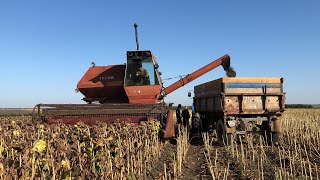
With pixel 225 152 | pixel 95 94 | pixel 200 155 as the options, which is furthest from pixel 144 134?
pixel 95 94

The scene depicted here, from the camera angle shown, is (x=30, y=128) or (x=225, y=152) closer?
(x=30, y=128)

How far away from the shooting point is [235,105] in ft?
34.0

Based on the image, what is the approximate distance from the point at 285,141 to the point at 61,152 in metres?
8.46

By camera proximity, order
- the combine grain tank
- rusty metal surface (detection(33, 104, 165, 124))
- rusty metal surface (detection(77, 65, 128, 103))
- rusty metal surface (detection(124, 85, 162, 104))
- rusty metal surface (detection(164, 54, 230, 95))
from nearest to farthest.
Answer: rusty metal surface (detection(33, 104, 165, 124)), the combine grain tank, rusty metal surface (detection(124, 85, 162, 104)), rusty metal surface (detection(77, 65, 128, 103)), rusty metal surface (detection(164, 54, 230, 95))

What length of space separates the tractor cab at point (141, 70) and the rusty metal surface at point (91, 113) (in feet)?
6.56

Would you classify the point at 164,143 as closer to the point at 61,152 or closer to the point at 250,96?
the point at 250,96

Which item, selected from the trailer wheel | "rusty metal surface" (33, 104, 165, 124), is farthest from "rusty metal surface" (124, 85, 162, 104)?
the trailer wheel

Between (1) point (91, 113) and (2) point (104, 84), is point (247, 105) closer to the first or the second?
(1) point (91, 113)

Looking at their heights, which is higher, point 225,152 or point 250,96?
point 250,96

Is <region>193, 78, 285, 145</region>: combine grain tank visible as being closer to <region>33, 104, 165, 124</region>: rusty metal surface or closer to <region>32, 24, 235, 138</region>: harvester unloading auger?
<region>32, 24, 235, 138</region>: harvester unloading auger

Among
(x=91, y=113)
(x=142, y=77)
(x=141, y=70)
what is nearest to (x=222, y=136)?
(x=142, y=77)

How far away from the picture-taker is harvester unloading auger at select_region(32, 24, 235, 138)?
32.6ft

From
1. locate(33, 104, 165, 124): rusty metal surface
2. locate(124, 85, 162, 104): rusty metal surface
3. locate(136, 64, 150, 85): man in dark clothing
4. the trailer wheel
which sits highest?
locate(136, 64, 150, 85): man in dark clothing

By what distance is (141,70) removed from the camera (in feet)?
38.9
